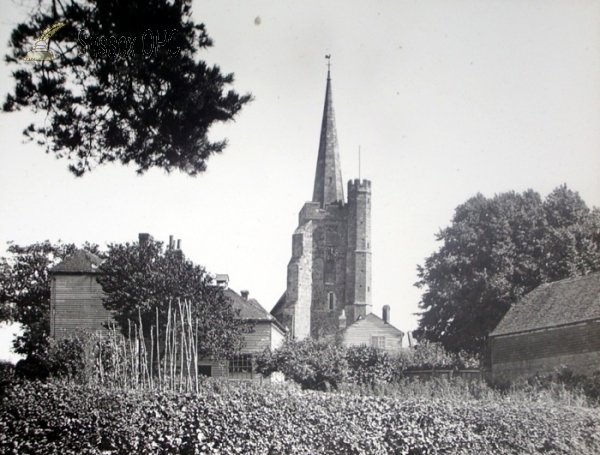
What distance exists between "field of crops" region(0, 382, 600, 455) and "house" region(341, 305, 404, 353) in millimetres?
39875

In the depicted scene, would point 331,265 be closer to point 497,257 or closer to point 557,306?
point 497,257

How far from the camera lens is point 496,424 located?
15.5 metres

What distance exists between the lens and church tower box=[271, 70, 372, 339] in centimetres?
5997

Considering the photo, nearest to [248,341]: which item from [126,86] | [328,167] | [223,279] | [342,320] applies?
[223,279]

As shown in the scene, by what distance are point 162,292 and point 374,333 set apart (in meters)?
28.8

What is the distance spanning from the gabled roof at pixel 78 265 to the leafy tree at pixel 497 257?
75.3 ft

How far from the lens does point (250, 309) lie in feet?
142

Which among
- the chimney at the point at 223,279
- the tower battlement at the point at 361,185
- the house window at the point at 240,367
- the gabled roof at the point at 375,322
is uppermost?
the tower battlement at the point at 361,185

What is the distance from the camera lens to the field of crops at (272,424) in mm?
13523

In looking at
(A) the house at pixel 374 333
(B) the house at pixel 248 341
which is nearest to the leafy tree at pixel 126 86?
(B) the house at pixel 248 341

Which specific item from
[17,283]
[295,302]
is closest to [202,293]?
[295,302]

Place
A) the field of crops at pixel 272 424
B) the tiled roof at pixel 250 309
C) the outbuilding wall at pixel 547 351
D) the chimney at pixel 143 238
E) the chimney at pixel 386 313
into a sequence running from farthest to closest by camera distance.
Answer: the chimney at pixel 386 313
the tiled roof at pixel 250 309
the chimney at pixel 143 238
the outbuilding wall at pixel 547 351
the field of crops at pixel 272 424

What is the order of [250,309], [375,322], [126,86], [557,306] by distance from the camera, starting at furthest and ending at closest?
[375,322] → [250,309] → [557,306] → [126,86]

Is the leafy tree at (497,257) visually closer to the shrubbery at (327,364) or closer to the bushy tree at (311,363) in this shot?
the shrubbery at (327,364)
